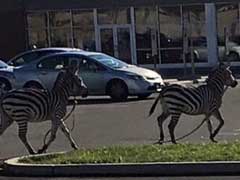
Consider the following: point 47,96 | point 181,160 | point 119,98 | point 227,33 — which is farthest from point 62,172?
point 227,33

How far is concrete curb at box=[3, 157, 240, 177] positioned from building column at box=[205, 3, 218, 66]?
33212 mm

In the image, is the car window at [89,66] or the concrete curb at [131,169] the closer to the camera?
the concrete curb at [131,169]

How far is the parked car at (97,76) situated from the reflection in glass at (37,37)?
1883cm

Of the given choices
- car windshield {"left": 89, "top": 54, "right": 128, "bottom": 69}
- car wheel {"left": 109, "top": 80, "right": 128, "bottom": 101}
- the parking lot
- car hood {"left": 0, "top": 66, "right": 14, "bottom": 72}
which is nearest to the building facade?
car hood {"left": 0, "top": 66, "right": 14, "bottom": 72}

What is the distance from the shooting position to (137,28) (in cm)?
4644

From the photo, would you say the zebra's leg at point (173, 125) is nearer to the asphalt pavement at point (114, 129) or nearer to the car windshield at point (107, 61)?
the asphalt pavement at point (114, 129)

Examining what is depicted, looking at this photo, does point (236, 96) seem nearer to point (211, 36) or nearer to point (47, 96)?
point (47, 96)

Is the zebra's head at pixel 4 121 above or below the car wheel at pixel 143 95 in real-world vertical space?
above

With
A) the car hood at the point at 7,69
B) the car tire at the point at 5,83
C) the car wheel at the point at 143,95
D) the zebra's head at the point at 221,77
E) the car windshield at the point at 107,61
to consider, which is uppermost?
the zebra's head at the point at 221,77

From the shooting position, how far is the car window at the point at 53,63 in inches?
1121

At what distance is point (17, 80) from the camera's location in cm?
2861

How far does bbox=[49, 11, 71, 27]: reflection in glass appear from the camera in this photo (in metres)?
47.2

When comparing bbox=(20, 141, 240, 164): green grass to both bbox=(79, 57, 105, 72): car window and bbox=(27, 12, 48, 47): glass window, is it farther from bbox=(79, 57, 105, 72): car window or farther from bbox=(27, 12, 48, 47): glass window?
bbox=(27, 12, 48, 47): glass window

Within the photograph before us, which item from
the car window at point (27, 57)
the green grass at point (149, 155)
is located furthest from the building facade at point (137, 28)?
the green grass at point (149, 155)
